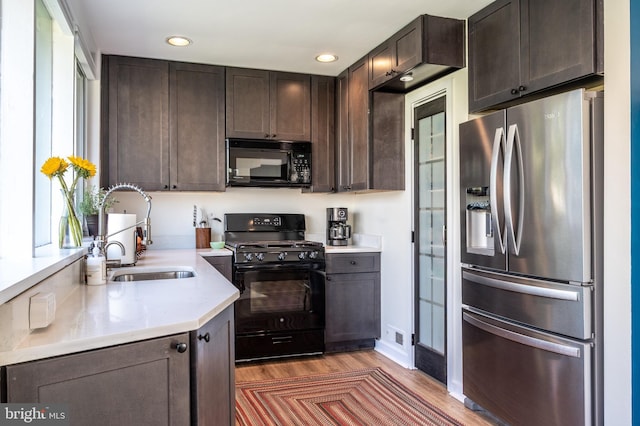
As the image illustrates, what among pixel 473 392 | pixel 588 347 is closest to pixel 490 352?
pixel 473 392

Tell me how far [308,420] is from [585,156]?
2000 mm

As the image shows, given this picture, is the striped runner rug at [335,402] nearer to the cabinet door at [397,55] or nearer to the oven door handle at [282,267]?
the oven door handle at [282,267]

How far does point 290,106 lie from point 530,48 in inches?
85.2

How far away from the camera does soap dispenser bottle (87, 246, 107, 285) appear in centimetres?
211

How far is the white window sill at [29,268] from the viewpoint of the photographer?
114 cm

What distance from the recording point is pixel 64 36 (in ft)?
8.41

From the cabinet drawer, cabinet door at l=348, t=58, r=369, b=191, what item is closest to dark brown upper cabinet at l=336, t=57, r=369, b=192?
cabinet door at l=348, t=58, r=369, b=191

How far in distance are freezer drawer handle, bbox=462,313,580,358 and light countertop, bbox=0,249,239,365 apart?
1.45 meters

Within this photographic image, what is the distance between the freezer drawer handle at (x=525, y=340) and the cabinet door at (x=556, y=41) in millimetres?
1243

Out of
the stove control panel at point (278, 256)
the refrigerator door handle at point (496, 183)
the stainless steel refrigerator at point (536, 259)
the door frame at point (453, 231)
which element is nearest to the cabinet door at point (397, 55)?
the door frame at point (453, 231)

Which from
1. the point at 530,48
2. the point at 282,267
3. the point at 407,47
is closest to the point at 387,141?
the point at 407,47

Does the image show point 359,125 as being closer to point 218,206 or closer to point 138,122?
point 218,206

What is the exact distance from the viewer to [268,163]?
158 inches

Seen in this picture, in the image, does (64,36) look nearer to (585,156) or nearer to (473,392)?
(585,156)
